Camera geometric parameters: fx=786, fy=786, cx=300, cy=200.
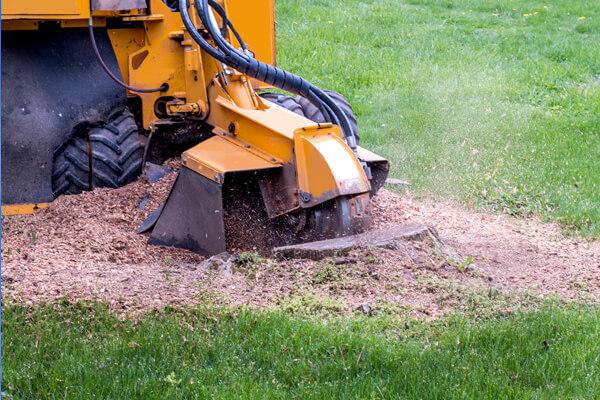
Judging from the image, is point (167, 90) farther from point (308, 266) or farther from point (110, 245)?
point (308, 266)

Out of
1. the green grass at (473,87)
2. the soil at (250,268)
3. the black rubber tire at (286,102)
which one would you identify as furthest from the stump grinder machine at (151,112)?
the green grass at (473,87)

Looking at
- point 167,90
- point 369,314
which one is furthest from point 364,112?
point 369,314

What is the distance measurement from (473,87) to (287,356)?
23.2ft

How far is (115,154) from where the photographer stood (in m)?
5.51

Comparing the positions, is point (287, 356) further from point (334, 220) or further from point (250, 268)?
point (334, 220)

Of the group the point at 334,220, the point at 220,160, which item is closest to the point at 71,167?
the point at 220,160

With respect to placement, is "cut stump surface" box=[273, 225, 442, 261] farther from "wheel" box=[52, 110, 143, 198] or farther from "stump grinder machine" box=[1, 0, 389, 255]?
"wheel" box=[52, 110, 143, 198]

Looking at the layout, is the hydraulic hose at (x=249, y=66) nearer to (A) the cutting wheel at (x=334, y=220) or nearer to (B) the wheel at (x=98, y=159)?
(A) the cutting wheel at (x=334, y=220)

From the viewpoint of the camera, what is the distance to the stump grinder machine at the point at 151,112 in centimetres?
479

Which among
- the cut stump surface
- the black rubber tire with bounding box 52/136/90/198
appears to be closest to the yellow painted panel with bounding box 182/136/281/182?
the cut stump surface

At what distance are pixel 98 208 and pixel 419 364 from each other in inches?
110

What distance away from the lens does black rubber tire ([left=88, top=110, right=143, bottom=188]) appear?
548cm

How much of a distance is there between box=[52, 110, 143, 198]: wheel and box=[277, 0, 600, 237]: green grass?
8.41 feet

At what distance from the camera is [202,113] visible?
536 cm
